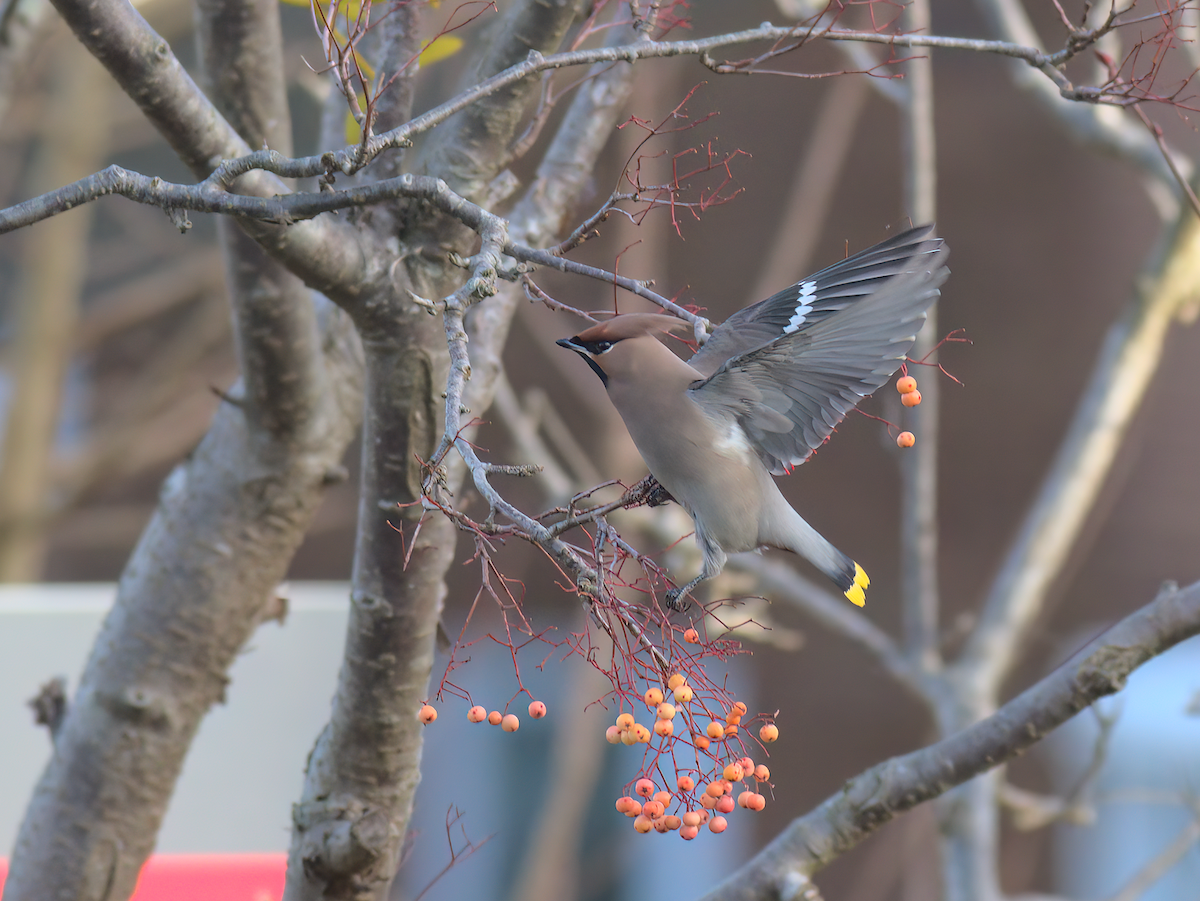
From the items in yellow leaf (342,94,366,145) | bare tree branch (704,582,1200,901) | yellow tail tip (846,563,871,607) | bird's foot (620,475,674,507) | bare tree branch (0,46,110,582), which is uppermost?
bare tree branch (0,46,110,582)

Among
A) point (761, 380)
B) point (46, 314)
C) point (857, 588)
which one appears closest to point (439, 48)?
point (761, 380)

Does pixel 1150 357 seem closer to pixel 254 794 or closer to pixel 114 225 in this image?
pixel 254 794

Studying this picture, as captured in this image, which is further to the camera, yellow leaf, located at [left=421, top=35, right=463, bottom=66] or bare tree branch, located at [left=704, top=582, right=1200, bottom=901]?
yellow leaf, located at [left=421, top=35, right=463, bottom=66]

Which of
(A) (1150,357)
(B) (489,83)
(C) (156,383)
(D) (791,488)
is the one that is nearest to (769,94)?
(D) (791,488)

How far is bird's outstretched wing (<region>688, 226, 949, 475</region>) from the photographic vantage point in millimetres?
1179

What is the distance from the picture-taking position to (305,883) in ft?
4.32

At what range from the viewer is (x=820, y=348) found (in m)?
1.26

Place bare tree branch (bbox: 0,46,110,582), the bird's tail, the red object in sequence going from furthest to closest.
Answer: bare tree branch (bbox: 0,46,110,582) → the red object → the bird's tail

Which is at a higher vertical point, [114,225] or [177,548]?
[114,225]

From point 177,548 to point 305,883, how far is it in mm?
599

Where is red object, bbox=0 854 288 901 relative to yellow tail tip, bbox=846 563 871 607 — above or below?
below

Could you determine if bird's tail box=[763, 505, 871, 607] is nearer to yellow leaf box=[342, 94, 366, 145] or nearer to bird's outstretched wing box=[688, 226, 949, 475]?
bird's outstretched wing box=[688, 226, 949, 475]

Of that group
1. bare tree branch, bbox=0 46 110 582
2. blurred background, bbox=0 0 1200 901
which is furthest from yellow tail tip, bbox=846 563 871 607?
bare tree branch, bbox=0 46 110 582

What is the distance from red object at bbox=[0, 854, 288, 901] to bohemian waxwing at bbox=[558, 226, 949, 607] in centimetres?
130
